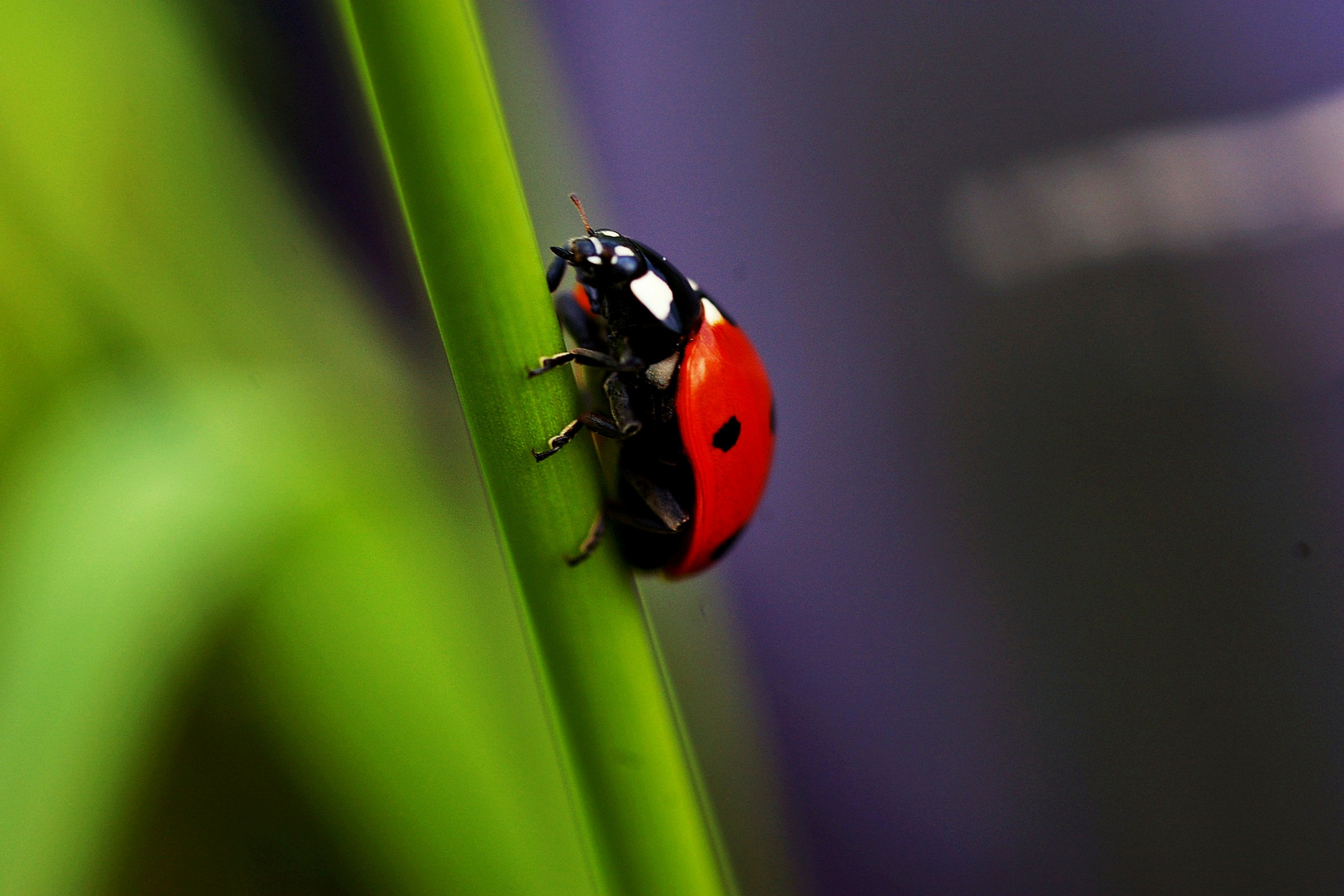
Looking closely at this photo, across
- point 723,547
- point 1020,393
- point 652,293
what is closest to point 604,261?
point 652,293

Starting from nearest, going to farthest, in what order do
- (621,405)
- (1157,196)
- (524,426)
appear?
(524,426) → (621,405) → (1157,196)

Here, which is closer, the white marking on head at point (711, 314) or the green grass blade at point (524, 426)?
the green grass blade at point (524, 426)

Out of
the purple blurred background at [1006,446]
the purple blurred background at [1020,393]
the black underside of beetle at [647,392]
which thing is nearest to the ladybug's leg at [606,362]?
the black underside of beetle at [647,392]

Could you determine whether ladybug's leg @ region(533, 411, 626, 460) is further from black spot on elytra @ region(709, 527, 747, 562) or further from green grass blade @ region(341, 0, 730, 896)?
black spot on elytra @ region(709, 527, 747, 562)

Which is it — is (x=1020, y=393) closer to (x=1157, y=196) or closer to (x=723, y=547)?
(x=1157, y=196)

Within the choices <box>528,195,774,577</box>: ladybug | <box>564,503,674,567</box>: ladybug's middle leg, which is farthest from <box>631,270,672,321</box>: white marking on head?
<box>564,503,674,567</box>: ladybug's middle leg

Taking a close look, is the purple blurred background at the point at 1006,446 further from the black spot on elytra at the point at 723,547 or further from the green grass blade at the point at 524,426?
the green grass blade at the point at 524,426
